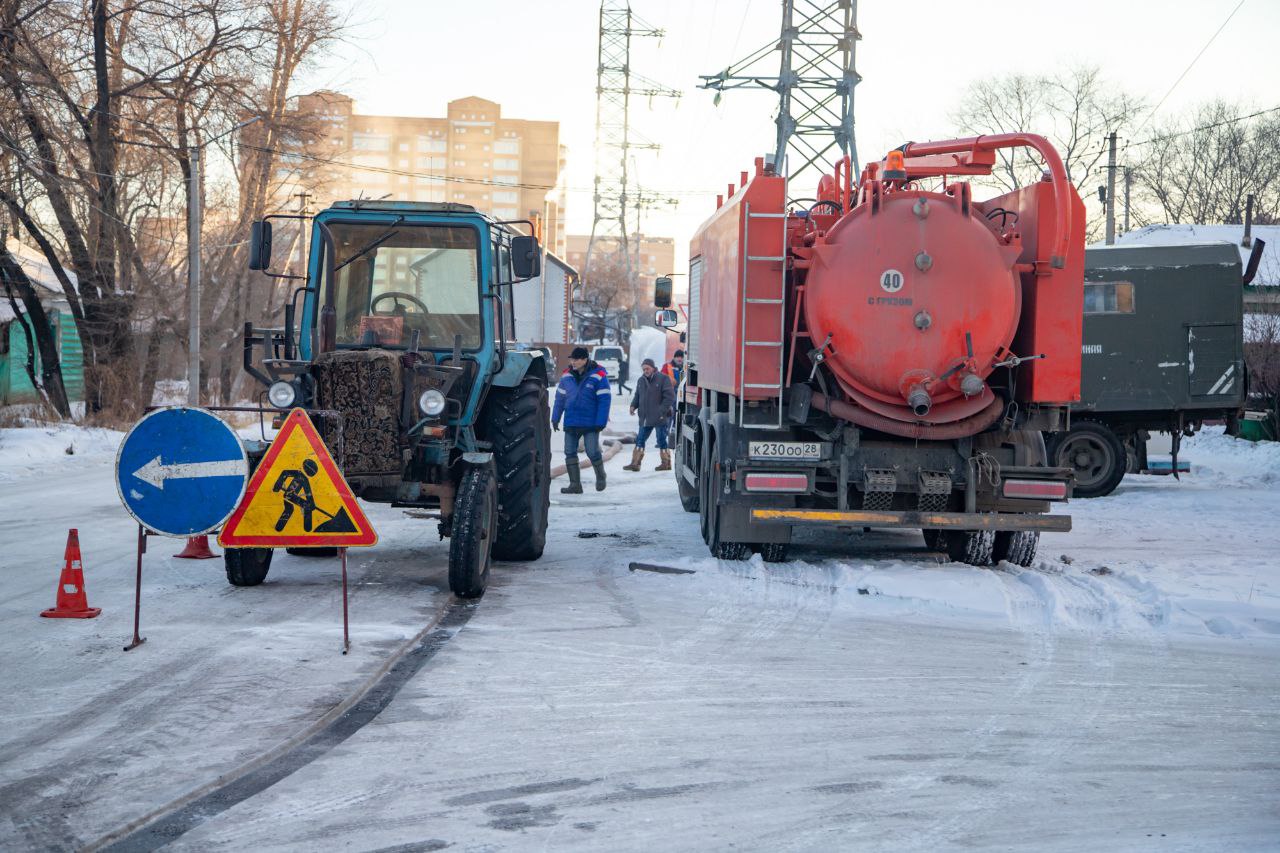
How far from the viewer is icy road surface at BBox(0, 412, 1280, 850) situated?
4.63 meters

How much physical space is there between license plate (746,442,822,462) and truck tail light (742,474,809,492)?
0.53 ft

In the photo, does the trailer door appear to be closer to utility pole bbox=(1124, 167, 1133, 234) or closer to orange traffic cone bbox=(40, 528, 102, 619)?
orange traffic cone bbox=(40, 528, 102, 619)

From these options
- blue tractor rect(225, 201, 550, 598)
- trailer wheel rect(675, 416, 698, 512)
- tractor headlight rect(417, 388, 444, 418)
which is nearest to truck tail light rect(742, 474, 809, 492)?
blue tractor rect(225, 201, 550, 598)

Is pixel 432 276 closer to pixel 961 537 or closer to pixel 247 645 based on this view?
pixel 247 645

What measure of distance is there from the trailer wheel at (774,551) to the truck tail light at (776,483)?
0.65 metres

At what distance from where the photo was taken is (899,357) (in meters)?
9.95

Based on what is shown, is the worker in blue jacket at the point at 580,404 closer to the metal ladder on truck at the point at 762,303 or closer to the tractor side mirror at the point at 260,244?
the metal ladder on truck at the point at 762,303

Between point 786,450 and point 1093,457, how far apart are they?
32.3ft

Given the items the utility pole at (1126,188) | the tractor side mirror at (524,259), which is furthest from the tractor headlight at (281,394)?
the utility pole at (1126,188)

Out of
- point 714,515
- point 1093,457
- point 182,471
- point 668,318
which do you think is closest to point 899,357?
point 714,515

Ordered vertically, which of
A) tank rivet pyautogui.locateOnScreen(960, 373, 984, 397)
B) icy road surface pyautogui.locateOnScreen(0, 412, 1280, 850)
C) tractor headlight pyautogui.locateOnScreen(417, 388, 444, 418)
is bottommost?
icy road surface pyautogui.locateOnScreen(0, 412, 1280, 850)

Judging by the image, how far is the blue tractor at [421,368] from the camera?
29.6 feet

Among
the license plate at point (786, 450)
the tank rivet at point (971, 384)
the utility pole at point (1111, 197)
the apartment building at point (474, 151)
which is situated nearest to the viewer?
the tank rivet at point (971, 384)

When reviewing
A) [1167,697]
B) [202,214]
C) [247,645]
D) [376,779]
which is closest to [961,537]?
[1167,697]
